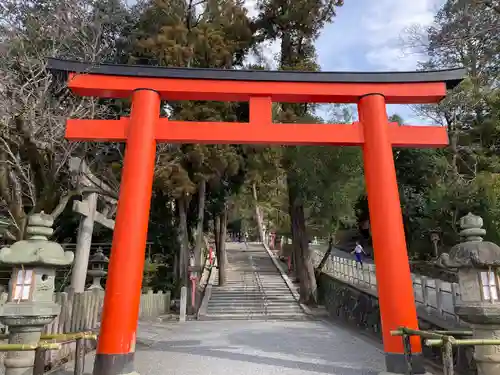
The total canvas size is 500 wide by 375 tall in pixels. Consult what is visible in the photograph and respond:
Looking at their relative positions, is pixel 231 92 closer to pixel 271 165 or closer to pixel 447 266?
pixel 447 266

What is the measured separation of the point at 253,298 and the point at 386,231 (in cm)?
1136

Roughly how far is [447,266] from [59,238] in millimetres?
15193

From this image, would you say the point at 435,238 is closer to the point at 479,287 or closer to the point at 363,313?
the point at 363,313

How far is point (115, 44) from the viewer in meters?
14.8

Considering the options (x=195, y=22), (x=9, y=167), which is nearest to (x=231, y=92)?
(x=9, y=167)

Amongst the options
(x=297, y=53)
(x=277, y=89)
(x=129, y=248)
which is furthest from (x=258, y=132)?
(x=297, y=53)

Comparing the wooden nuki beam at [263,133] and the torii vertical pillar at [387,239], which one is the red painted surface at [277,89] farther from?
the wooden nuki beam at [263,133]

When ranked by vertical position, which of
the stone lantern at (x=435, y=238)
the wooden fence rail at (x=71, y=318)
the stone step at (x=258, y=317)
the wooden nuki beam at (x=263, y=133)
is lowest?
the stone step at (x=258, y=317)

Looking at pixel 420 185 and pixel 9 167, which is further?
pixel 420 185

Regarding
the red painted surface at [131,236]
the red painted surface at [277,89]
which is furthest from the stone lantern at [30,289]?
the red painted surface at [277,89]

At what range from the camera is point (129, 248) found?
5539 millimetres

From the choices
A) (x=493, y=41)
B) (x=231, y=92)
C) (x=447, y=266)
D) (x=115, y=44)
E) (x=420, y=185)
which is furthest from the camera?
(x=420, y=185)

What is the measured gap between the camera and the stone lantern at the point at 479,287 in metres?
3.95

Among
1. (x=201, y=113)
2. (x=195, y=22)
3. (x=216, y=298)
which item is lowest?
(x=216, y=298)
